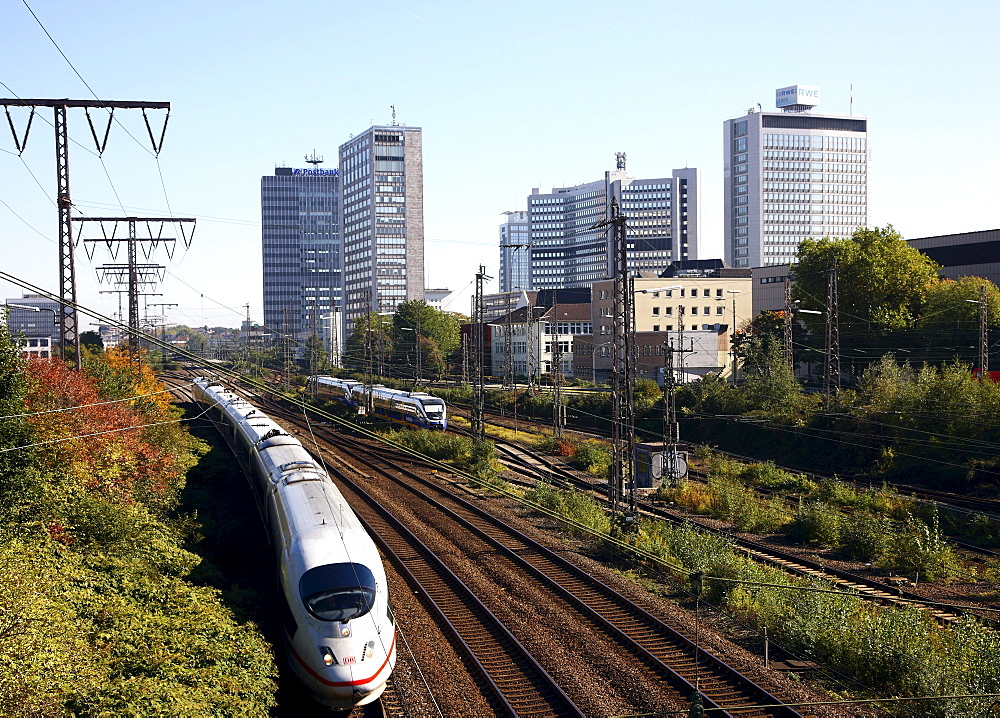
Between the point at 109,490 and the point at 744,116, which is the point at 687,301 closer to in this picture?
the point at 109,490

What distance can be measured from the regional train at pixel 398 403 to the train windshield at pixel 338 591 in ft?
109

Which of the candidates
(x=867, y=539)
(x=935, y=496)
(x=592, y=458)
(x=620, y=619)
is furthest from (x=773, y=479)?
(x=620, y=619)

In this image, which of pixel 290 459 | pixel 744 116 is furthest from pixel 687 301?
pixel 744 116

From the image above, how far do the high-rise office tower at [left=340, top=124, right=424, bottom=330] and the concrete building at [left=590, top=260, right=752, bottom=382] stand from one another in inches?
3178

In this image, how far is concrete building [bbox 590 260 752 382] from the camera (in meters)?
81.3

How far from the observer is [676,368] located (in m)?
70.8

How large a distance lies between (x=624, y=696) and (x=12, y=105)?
2054 cm

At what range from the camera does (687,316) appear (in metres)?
87.9

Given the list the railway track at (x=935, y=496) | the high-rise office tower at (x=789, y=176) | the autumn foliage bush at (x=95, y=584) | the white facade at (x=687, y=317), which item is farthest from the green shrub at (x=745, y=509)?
the high-rise office tower at (x=789, y=176)

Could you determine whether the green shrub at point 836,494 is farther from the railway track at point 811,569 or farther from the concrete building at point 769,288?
the concrete building at point 769,288

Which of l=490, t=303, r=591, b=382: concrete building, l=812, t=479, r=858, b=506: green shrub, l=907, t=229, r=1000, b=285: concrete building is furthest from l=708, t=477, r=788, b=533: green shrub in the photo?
l=490, t=303, r=591, b=382: concrete building

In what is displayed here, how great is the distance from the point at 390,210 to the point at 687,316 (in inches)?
3571

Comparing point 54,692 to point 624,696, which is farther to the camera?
point 624,696

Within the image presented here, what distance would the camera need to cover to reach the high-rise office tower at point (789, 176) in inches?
6781
